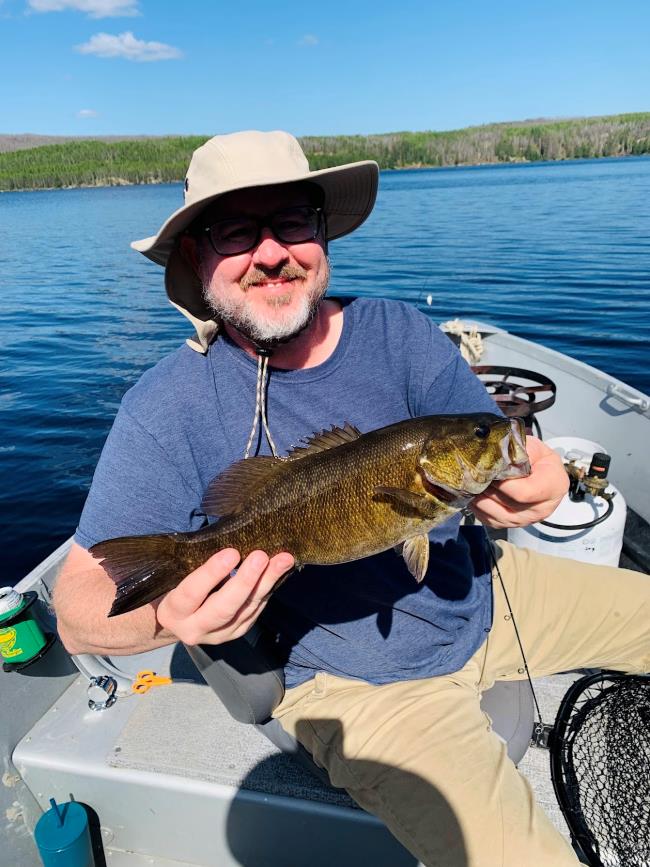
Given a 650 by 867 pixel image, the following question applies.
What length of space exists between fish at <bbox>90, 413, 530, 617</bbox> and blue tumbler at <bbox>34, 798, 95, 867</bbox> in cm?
182

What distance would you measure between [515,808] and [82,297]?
2366 cm

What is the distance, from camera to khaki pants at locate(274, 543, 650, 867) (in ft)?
6.67

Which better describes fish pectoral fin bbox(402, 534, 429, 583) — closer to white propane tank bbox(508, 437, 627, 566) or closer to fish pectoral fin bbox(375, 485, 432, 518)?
fish pectoral fin bbox(375, 485, 432, 518)

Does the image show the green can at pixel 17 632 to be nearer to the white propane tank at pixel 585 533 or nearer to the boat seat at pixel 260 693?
the boat seat at pixel 260 693

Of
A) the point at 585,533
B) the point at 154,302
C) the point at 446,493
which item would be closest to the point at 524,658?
the point at 446,493

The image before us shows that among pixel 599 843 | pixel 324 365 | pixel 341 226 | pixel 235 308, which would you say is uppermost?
pixel 341 226

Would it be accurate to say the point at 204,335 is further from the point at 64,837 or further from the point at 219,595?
the point at 64,837

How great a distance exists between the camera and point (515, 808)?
6.79ft

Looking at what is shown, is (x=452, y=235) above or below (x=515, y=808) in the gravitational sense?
above

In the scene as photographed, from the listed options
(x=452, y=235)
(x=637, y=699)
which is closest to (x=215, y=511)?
(x=637, y=699)

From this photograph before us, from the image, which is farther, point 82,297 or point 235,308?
point 82,297

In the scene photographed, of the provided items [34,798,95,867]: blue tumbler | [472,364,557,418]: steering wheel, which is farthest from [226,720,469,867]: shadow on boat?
[472,364,557,418]: steering wheel

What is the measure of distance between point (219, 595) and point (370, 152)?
10236 centimetres

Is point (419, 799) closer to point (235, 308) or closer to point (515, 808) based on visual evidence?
point (515, 808)
